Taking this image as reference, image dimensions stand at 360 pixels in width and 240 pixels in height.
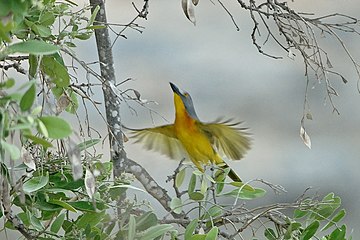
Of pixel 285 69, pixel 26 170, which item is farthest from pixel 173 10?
pixel 26 170

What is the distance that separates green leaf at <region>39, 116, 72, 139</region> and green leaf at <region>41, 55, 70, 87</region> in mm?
199

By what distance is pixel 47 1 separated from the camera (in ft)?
1.63

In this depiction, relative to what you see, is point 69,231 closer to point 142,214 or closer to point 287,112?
point 142,214

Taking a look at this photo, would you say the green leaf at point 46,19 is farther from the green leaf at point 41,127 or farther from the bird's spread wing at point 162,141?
the bird's spread wing at point 162,141

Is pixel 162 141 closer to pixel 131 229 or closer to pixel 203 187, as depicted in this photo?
pixel 203 187

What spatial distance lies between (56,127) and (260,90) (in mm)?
1392

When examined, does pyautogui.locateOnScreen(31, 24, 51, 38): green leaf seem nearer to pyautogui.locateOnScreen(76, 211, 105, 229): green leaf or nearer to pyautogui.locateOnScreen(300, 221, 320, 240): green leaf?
pyautogui.locateOnScreen(76, 211, 105, 229): green leaf

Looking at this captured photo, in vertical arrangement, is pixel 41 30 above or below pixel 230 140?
above

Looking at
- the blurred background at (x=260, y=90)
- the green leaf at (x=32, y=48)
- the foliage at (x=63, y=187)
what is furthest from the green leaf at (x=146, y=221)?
the blurred background at (x=260, y=90)

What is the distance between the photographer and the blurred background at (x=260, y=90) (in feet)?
5.24

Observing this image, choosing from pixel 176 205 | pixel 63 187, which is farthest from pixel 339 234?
pixel 63 187

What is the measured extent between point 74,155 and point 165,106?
3.98ft

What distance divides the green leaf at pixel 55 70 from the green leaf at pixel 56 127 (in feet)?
0.65

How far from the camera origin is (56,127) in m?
0.30
